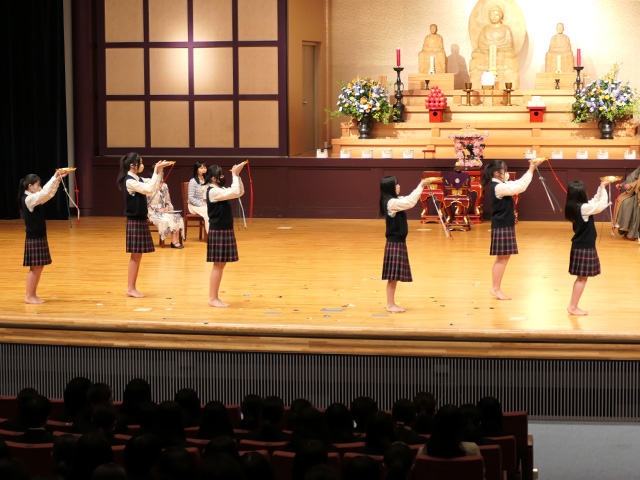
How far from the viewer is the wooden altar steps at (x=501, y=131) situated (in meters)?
12.5

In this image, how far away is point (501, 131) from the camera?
505 inches

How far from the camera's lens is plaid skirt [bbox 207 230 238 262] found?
690cm

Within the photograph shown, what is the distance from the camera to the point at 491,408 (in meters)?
4.17

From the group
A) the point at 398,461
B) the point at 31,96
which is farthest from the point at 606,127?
the point at 398,461

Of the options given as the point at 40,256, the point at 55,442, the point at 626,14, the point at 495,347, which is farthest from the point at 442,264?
the point at 626,14

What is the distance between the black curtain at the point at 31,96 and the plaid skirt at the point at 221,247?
6279 mm

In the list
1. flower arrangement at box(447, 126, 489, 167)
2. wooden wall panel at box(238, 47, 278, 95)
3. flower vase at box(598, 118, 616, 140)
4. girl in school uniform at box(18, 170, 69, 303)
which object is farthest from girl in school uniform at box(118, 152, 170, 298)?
flower vase at box(598, 118, 616, 140)

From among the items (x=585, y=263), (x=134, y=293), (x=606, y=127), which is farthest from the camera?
(x=606, y=127)

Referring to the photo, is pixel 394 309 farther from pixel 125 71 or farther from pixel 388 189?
pixel 125 71

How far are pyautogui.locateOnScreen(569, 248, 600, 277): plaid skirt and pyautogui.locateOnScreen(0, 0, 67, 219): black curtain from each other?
313 inches

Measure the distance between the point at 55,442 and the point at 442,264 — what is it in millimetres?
5713

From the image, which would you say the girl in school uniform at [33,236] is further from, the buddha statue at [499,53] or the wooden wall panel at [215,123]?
the buddha statue at [499,53]

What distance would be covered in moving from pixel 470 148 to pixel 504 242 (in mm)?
4578

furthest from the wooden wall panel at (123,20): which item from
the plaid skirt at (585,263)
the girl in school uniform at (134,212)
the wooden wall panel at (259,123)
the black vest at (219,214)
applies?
Answer: the plaid skirt at (585,263)
